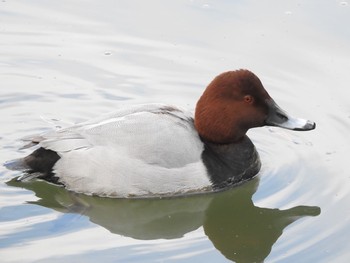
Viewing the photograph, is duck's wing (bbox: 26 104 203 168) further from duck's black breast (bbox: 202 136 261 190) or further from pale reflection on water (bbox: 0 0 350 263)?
pale reflection on water (bbox: 0 0 350 263)

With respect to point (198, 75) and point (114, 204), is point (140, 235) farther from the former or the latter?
point (198, 75)

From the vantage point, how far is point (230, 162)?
6.92m

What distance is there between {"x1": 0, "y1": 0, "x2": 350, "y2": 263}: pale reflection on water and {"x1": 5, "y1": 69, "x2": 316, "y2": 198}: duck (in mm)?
124

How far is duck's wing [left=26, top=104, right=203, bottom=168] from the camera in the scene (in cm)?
655

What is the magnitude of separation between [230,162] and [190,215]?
2.00 ft

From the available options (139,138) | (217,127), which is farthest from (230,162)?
(139,138)

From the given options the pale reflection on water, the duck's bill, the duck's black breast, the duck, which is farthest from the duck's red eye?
the pale reflection on water

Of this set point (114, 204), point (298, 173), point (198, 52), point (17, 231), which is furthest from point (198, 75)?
point (17, 231)

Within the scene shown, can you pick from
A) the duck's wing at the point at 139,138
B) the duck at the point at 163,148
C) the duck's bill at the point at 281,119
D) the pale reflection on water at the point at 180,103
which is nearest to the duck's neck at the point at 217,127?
the duck at the point at 163,148

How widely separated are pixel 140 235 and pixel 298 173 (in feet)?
5.32

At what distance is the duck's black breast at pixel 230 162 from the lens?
6773mm

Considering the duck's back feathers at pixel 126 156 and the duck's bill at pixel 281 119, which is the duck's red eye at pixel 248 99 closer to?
the duck's bill at pixel 281 119

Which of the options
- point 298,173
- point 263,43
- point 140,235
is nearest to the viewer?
point 140,235

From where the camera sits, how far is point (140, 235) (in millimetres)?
6141
